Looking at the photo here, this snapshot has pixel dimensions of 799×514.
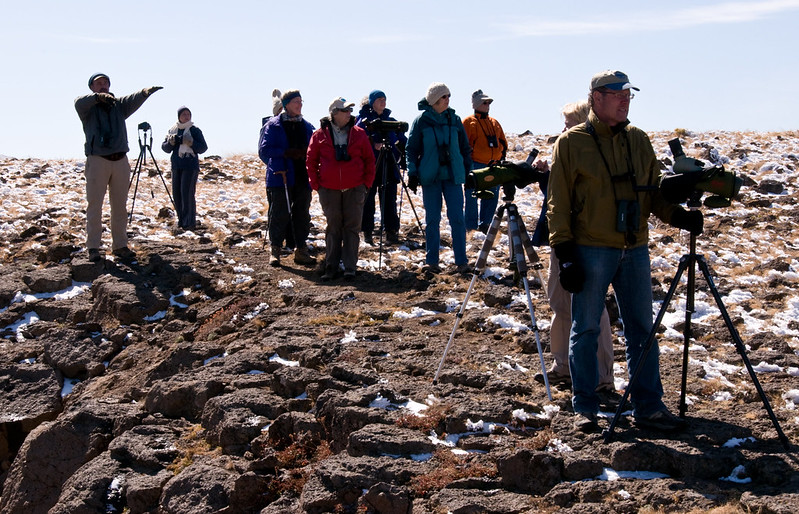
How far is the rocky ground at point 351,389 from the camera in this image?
588 centimetres

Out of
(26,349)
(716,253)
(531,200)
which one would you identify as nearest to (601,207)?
(716,253)

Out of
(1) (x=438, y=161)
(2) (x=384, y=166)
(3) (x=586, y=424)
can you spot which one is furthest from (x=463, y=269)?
(3) (x=586, y=424)

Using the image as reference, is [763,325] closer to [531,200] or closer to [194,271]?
[194,271]

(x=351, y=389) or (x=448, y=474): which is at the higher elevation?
(x=351, y=389)

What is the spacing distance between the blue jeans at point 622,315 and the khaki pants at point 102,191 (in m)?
8.27

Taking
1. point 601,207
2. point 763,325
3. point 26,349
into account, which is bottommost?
point 26,349

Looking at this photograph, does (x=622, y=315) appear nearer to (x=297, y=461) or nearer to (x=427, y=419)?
(x=427, y=419)

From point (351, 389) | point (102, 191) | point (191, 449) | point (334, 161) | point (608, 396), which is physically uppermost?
point (334, 161)

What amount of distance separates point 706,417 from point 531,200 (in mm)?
11425

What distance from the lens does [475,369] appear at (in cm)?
810

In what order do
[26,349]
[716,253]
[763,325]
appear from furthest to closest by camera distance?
[716,253]
[26,349]
[763,325]

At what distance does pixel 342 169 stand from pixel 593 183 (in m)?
5.85

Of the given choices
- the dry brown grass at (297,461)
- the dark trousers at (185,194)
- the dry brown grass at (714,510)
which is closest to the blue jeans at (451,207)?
the dry brown grass at (297,461)

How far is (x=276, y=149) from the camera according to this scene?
41.0 ft
